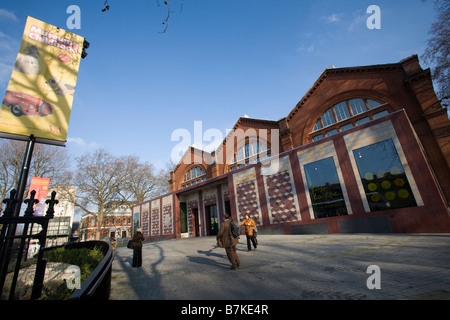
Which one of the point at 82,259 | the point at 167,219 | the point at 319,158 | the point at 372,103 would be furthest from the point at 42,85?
the point at 167,219

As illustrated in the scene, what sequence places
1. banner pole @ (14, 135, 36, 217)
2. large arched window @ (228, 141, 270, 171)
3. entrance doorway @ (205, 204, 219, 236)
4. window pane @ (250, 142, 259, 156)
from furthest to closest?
1. window pane @ (250, 142, 259, 156)
2. large arched window @ (228, 141, 270, 171)
3. entrance doorway @ (205, 204, 219, 236)
4. banner pole @ (14, 135, 36, 217)

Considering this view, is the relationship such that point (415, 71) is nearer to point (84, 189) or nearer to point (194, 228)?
point (194, 228)

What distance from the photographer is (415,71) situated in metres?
15.7

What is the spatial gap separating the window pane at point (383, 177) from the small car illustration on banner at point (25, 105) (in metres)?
13.8

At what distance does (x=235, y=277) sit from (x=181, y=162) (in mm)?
27327

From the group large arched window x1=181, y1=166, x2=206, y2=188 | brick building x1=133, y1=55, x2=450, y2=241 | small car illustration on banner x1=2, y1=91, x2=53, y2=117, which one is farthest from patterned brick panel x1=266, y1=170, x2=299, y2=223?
large arched window x1=181, y1=166, x2=206, y2=188

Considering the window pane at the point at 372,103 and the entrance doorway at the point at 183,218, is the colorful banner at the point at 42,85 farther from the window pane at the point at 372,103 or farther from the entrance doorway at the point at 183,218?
the entrance doorway at the point at 183,218

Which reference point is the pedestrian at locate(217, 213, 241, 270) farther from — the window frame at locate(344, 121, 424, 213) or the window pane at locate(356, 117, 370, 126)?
the window pane at locate(356, 117, 370, 126)

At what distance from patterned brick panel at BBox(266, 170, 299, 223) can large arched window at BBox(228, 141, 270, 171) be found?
6340mm

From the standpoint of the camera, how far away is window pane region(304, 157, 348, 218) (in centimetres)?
1238

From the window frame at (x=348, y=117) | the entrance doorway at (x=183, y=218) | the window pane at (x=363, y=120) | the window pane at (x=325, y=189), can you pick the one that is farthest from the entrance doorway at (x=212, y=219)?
the window pane at (x=363, y=120)

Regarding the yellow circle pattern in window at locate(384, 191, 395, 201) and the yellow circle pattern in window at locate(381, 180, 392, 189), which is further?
the yellow circle pattern in window at locate(381, 180, 392, 189)

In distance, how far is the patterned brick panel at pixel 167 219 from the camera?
24.5 meters

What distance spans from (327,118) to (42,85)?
Result: 20.2 m
